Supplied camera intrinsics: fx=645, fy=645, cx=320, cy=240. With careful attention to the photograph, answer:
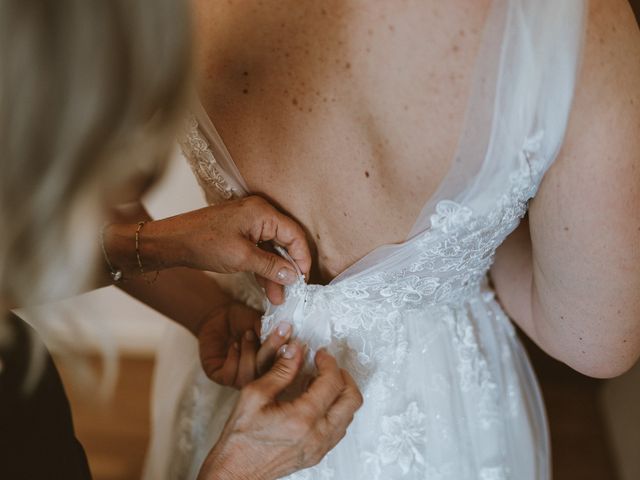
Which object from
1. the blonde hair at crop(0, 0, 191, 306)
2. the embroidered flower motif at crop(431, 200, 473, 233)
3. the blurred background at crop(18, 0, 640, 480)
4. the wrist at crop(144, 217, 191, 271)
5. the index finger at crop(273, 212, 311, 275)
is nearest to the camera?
the blonde hair at crop(0, 0, 191, 306)

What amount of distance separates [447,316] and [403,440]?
20cm

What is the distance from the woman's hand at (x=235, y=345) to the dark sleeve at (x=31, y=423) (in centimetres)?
Result: 24

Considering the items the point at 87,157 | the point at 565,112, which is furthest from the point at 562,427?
the point at 87,157

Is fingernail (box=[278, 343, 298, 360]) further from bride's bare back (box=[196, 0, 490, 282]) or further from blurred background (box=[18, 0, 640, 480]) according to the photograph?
blurred background (box=[18, 0, 640, 480])

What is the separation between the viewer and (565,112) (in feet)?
2.06

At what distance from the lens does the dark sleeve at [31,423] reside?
0.83m

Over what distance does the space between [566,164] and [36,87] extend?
0.51 metres

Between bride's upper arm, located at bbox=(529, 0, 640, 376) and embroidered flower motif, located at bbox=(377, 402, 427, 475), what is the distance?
0.24 metres

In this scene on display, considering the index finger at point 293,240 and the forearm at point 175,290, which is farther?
the forearm at point 175,290

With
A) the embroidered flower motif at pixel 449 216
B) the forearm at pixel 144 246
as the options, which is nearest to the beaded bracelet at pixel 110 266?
the forearm at pixel 144 246

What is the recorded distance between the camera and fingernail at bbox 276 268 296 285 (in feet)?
2.84

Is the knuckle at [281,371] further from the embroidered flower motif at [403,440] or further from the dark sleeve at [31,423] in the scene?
the dark sleeve at [31,423]

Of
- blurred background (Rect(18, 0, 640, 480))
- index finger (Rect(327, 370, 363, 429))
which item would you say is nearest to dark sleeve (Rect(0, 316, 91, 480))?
index finger (Rect(327, 370, 363, 429))

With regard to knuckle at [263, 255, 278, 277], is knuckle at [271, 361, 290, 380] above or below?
below
